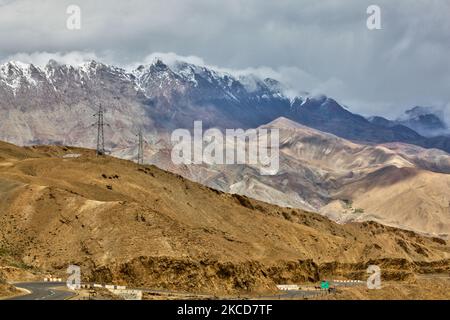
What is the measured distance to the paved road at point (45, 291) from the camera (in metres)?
80.6

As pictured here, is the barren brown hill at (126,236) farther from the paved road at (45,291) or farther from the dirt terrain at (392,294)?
the paved road at (45,291)

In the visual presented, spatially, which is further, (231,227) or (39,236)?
(231,227)

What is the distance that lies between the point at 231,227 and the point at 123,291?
7163cm

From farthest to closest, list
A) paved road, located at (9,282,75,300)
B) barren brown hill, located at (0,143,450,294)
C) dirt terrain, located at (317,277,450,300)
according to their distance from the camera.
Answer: dirt terrain, located at (317,277,450,300) → barren brown hill, located at (0,143,450,294) → paved road, located at (9,282,75,300)

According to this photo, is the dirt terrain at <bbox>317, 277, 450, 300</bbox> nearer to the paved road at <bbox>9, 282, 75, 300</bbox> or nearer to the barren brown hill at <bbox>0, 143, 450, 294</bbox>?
the barren brown hill at <bbox>0, 143, 450, 294</bbox>

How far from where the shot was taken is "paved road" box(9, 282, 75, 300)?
8056 centimetres

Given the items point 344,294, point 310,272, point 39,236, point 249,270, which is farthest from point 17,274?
point 310,272

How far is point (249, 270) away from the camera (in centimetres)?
11938

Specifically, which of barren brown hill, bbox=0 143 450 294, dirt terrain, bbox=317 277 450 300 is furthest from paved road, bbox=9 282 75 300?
dirt terrain, bbox=317 277 450 300

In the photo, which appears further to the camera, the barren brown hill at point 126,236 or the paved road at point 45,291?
the barren brown hill at point 126,236

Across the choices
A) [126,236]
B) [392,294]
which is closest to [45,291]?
[126,236]

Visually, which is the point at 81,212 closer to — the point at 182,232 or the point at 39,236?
the point at 39,236

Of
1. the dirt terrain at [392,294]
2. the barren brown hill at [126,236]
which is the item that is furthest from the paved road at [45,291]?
the dirt terrain at [392,294]

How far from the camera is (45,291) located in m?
87.9
